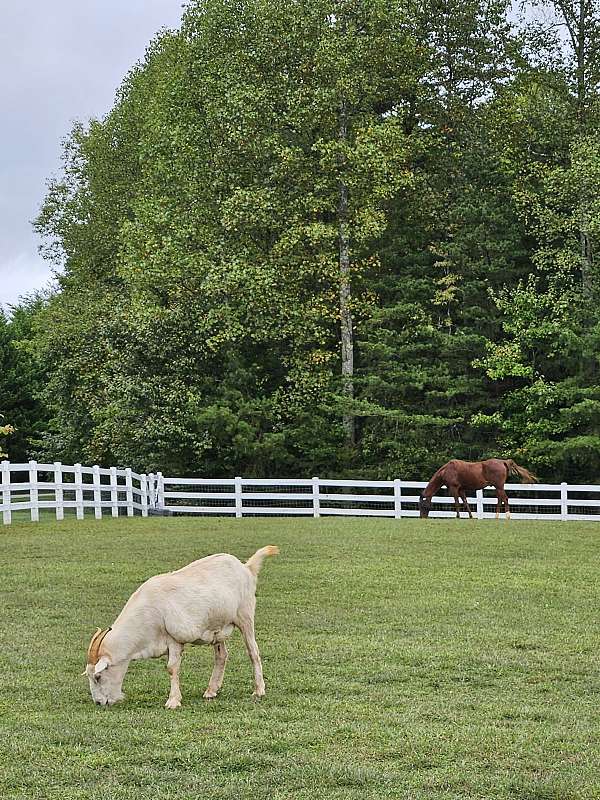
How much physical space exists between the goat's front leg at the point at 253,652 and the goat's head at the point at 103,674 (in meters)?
0.78

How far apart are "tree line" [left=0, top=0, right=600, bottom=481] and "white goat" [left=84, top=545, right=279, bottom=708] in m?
20.8

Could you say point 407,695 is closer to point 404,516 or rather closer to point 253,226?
point 404,516

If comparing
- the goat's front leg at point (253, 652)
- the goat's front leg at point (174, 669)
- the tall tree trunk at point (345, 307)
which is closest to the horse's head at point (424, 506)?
the tall tree trunk at point (345, 307)

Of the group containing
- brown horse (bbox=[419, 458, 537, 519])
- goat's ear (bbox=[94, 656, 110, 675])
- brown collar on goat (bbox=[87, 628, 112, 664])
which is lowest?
goat's ear (bbox=[94, 656, 110, 675])

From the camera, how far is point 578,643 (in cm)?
889

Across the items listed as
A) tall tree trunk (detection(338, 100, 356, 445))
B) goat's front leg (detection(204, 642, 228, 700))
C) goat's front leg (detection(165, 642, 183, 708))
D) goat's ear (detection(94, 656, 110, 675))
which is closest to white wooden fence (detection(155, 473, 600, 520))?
tall tree trunk (detection(338, 100, 356, 445))

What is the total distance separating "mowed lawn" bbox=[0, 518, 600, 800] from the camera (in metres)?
5.29

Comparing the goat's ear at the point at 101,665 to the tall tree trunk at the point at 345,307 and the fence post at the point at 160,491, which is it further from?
the tall tree trunk at the point at 345,307

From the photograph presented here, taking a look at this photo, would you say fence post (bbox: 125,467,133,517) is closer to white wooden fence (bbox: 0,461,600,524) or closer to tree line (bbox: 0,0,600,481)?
white wooden fence (bbox: 0,461,600,524)

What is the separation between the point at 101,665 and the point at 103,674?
0.12 meters

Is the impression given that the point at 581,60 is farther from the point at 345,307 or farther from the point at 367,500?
the point at 367,500

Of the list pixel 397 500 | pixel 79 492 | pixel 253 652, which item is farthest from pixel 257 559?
pixel 397 500

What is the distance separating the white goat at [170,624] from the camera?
655 centimetres

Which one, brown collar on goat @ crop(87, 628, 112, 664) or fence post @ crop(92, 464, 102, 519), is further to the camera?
fence post @ crop(92, 464, 102, 519)
